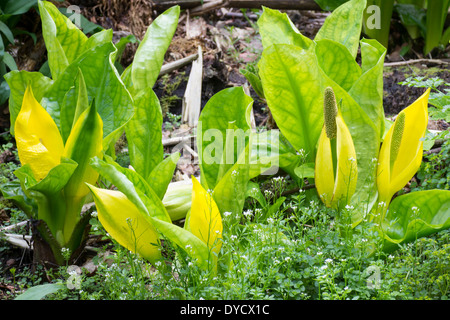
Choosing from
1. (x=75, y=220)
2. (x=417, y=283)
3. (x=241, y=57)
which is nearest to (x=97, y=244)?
(x=75, y=220)

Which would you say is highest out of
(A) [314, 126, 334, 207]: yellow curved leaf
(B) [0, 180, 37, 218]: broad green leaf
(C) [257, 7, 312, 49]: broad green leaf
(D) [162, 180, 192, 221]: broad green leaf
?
(C) [257, 7, 312, 49]: broad green leaf

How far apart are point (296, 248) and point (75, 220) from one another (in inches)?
30.5

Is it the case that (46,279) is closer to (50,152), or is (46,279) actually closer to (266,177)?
(50,152)

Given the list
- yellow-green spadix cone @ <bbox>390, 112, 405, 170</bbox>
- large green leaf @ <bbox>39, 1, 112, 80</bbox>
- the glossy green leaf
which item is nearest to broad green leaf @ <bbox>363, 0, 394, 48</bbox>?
the glossy green leaf

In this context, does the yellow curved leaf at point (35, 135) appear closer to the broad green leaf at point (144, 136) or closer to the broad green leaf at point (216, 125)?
the broad green leaf at point (144, 136)

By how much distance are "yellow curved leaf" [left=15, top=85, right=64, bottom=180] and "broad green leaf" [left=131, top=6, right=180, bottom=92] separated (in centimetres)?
41

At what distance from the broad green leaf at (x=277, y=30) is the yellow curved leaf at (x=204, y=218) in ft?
2.51

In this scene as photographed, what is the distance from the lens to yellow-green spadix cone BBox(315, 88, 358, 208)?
65.1 inches

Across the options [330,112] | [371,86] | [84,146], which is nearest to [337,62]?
[371,86]

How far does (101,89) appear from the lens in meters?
1.81

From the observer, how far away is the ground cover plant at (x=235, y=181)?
1447 millimetres

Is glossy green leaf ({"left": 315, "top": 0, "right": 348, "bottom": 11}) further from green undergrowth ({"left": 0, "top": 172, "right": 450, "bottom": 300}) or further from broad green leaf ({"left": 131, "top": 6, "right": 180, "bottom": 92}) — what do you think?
green undergrowth ({"left": 0, "top": 172, "right": 450, "bottom": 300})

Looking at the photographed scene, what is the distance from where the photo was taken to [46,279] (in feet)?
5.88

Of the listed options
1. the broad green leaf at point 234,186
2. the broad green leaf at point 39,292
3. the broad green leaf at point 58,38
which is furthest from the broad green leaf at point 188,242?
the broad green leaf at point 58,38
